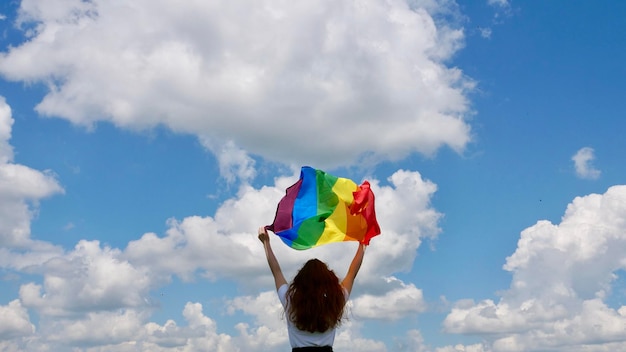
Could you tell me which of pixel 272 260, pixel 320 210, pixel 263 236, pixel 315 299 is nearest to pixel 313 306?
pixel 315 299

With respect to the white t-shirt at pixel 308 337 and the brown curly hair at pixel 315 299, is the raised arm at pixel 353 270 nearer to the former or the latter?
the brown curly hair at pixel 315 299

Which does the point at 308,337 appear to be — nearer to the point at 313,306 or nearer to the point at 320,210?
the point at 313,306

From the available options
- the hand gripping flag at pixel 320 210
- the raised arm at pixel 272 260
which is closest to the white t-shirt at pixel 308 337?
the raised arm at pixel 272 260

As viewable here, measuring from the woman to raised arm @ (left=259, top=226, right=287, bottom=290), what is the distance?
57 centimetres

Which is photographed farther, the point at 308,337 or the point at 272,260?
the point at 272,260

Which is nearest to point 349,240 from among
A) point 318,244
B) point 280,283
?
point 318,244

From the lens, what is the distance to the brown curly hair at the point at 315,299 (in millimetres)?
11273

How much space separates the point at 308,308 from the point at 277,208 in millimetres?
8980

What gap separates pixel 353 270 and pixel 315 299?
1.82 metres

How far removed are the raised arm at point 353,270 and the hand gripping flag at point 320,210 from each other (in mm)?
4620

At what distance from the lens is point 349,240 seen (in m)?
19.4

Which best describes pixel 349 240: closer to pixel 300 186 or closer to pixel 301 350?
pixel 300 186

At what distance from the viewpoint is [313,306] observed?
11.3 metres

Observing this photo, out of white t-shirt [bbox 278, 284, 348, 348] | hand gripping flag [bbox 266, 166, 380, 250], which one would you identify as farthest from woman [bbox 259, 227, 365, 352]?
hand gripping flag [bbox 266, 166, 380, 250]
